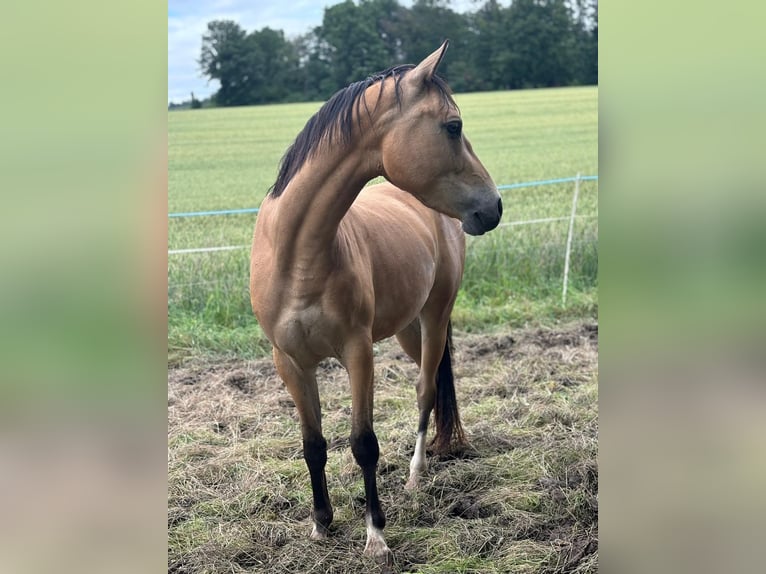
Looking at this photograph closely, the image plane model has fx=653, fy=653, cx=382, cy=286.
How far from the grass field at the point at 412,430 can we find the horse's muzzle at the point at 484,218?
133 cm

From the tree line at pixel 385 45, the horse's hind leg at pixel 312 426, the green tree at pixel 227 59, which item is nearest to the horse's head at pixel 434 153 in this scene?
the horse's hind leg at pixel 312 426

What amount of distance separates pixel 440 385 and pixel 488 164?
8.74 meters

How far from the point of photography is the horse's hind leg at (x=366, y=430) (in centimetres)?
261

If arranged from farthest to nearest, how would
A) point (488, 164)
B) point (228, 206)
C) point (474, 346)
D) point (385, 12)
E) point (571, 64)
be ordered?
point (571, 64), point (488, 164), point (385, 12), point (228, 206), point (474, 346)

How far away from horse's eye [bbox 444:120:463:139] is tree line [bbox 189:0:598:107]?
28.1ft

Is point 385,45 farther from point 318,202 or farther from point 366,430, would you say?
point 366,430

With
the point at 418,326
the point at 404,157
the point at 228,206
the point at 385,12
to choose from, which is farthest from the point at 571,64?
the point at 404,157

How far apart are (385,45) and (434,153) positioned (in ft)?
29.3

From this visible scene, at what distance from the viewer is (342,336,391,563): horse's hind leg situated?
103 inches

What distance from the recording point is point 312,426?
113 inches

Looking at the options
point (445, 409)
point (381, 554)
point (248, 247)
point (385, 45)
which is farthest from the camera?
point (385, 45)

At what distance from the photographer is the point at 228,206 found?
32.1ft

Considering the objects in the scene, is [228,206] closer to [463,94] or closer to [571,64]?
[463,94]

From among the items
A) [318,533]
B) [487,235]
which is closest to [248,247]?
[487,235]
